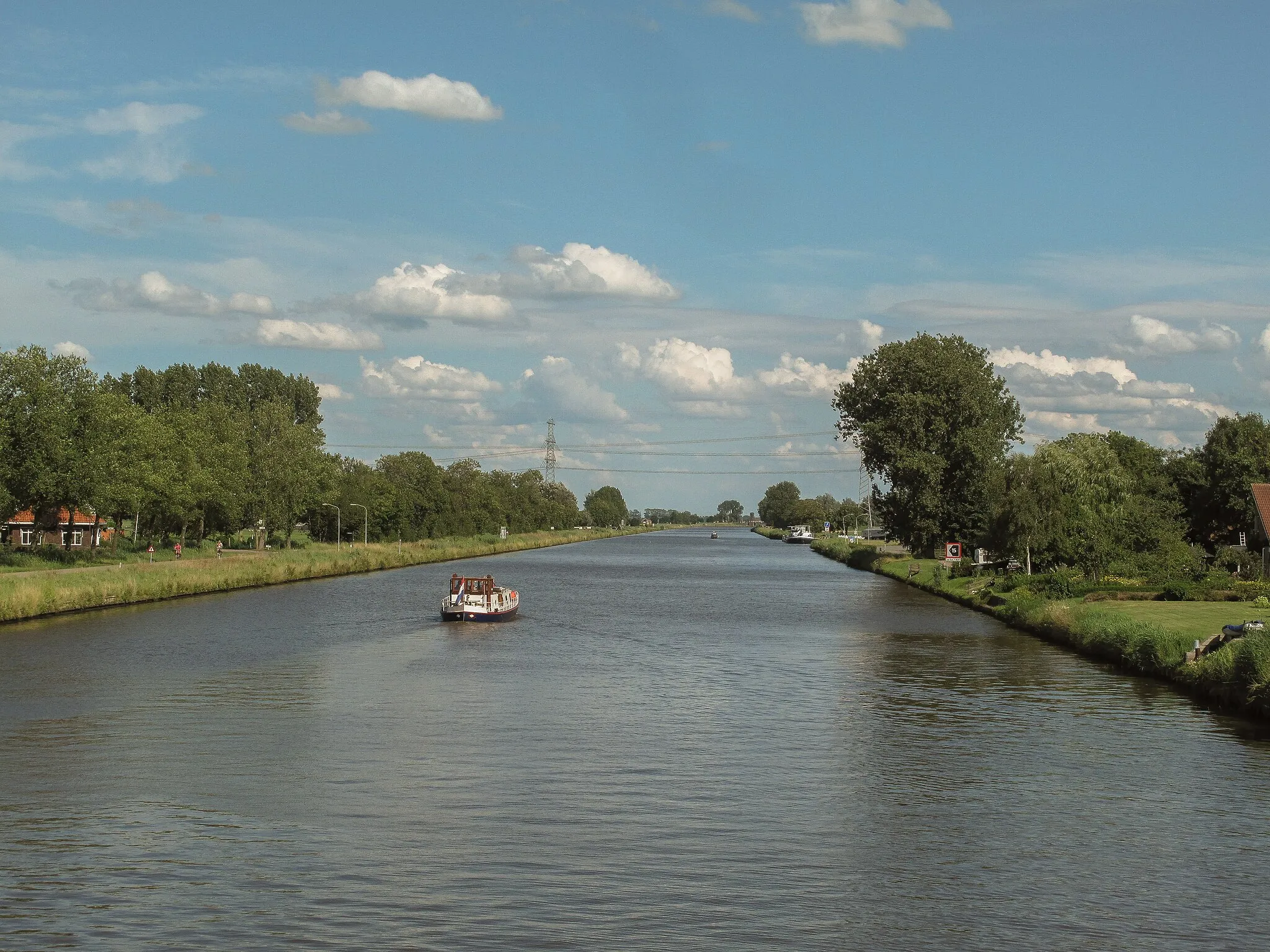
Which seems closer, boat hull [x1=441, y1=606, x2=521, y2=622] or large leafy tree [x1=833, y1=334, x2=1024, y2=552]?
boat hull [x1=441, y1=606, x2=521, y2=622]

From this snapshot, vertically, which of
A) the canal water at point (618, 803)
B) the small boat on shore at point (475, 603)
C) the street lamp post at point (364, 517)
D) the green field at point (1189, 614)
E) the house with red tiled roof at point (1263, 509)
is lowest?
the canal water at point (618, 803)

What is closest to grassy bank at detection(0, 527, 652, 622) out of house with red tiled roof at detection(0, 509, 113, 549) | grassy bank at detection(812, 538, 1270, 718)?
house with red tiled roof at detection(0, 509, 113, 549)

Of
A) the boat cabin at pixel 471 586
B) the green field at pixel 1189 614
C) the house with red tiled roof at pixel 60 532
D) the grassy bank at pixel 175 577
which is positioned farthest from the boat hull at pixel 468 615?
the house with red tiled roof at pixel 60 532

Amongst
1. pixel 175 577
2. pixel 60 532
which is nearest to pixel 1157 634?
pixel 175 577

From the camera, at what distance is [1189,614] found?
50219 mm

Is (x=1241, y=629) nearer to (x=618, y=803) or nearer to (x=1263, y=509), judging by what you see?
(x=618, y=803)

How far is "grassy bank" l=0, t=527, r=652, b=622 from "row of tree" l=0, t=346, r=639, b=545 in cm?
581

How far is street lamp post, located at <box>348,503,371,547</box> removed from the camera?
470 ft

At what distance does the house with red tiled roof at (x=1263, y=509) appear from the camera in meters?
78.5

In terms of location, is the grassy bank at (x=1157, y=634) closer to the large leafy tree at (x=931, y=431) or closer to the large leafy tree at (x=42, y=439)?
the large leafy tree at (x=931, y=431)

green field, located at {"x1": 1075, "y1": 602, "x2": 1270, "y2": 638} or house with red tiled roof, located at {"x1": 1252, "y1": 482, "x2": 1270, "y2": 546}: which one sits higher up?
house with red tiled roof, located at {"x1": 1252, "y1": 482, "x2": 1270, "y2": 546}

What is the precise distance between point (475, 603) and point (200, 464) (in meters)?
57.4

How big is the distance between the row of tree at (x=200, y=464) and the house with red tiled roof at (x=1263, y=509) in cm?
7218

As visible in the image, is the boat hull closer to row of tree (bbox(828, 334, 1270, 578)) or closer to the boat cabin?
the boat cabin
